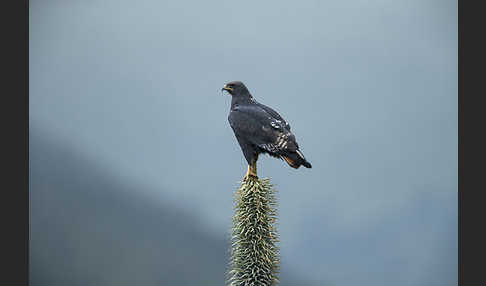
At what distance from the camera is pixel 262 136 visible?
12.9 ft

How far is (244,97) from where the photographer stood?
164 inches

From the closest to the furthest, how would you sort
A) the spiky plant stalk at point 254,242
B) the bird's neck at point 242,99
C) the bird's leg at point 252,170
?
the spiky plant stalk at point 254,242 → the bird's leg at point 252,170 → the bird's neck at point 242,99

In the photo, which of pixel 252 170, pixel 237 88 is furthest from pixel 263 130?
pixel 237 88

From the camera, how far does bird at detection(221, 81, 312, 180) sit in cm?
391

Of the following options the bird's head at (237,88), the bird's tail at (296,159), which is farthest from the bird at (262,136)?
the bird's head at (237,88)

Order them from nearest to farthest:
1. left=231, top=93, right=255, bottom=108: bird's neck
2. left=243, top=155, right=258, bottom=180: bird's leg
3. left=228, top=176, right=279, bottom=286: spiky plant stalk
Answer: left=228, top=176, right=279, bottom=286: spiky plant stalk → left=243, top=155, right=258, bottom=180: bird's leg → left=231, top=93, right=255, bottom=108: bird's neck

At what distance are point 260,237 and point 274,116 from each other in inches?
35.1

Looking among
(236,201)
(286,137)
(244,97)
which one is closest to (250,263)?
(236,201)

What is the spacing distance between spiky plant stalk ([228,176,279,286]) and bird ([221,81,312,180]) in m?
0.22

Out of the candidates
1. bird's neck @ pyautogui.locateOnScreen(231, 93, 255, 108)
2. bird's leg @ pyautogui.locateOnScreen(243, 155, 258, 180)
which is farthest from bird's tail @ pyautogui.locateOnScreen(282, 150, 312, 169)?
bird's neck @ pyautogui.locateOnScreen(231, 93, 255, 108)

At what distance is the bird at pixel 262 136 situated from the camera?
391 cm

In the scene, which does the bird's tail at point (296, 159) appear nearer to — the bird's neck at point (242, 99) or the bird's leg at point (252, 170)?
the bird's leg at point (252, 170)

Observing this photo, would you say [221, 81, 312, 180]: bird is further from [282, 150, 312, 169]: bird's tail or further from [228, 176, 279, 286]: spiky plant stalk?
[228, 176, 279, 286]: spiky plant stalk

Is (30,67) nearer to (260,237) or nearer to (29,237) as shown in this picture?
(29,237)
